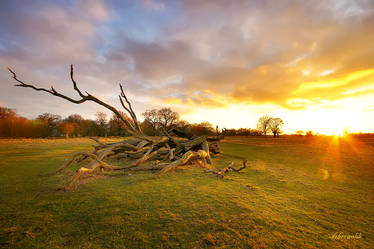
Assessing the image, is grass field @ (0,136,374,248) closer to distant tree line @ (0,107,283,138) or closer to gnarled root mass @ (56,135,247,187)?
gnarled root mass @ (56,135,247,187)

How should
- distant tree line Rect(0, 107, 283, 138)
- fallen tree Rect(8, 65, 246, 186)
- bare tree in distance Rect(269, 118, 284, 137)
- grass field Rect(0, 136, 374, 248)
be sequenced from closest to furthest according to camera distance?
grass field Rect(0, 136, 374, 248) < fallen tree Rect(8, 65, 246, 186) < distant tree line Rect(0, 107, 283, 138) < bare tree in distance Rect(269, 118, 284, 137)

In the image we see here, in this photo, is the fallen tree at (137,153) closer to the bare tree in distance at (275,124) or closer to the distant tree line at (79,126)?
the distant tree line at (79,126)

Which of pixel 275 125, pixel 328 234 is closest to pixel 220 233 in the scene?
pixel 328 234

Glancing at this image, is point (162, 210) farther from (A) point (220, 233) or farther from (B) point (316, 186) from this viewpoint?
(B) point (316, 186)

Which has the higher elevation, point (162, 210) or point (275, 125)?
point (275, 125)

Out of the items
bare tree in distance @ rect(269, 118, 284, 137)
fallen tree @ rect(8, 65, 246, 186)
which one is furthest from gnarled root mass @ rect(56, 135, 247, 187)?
bare tree in distance @ rect(269, 118, 284, 137)

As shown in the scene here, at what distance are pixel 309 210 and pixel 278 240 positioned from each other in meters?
1.91

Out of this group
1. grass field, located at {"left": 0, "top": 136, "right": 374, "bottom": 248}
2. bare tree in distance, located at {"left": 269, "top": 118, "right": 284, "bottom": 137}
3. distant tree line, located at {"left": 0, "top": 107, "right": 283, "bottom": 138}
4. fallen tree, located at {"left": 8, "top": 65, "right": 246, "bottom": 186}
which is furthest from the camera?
bare tree in distance, located at {"left": 269, "top": 118, "right": 284, "bottom": 137}

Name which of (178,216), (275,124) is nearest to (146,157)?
(178,216)

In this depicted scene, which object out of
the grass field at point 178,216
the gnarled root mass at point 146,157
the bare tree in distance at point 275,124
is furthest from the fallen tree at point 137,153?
the bare tree in distance at point 275,124

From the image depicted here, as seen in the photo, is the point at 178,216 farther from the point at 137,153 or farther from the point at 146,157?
the point at 137,153

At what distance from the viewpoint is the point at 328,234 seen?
250 cm

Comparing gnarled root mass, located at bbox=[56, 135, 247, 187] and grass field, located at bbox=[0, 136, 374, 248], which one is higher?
gnarled root mass, located at bbox=[56, 135, 247, 187]

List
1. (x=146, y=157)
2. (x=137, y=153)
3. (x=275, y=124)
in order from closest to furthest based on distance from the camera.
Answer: (x=146, y=157)
(x=137, y=153)
(x=275, y=124)
